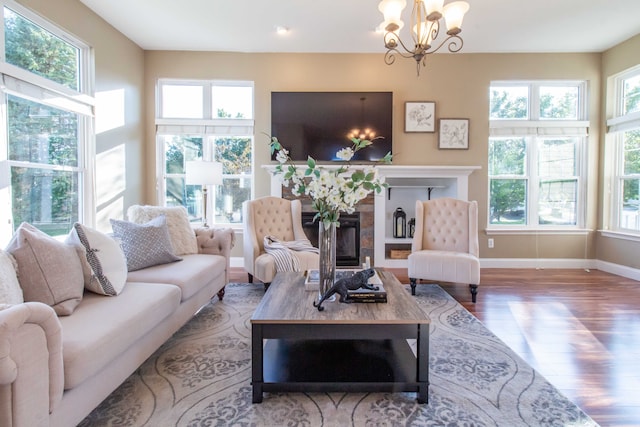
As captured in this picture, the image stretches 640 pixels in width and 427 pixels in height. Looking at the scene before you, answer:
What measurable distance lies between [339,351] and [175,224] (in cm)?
195

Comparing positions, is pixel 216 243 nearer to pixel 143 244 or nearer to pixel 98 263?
pixel 143 244

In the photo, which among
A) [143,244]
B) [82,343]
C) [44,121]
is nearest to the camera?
[82,343]

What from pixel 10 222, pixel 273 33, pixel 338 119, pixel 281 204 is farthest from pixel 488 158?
pixel 10 222

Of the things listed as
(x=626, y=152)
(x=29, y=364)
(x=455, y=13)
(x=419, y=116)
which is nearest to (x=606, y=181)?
(x=626, y=152)

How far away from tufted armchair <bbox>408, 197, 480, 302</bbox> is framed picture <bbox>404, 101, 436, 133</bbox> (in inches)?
52.5

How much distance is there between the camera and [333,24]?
376 centimetres

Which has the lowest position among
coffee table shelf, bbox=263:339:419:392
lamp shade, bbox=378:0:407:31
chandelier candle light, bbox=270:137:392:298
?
coffee table shelf, bbox=263:339:419:392

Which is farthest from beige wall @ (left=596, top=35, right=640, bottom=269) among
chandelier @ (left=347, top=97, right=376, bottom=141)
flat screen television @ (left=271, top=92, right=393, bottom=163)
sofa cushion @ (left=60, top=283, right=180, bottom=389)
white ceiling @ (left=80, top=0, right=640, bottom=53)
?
sofa cushion @ (left=60, top=283, right=180, bottom=389)

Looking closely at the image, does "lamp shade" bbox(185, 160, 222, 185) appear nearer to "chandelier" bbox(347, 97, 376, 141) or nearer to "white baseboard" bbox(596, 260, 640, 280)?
"chandelier" bbox(347, 97, 376, 141)

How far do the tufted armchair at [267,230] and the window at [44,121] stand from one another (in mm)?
1707

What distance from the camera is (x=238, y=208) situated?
4766mm

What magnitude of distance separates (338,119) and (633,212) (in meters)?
3.94

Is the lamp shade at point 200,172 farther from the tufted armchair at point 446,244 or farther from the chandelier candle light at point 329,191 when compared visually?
the tufted armchair at point 446,244

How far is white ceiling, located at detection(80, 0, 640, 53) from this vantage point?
11.1 feet
